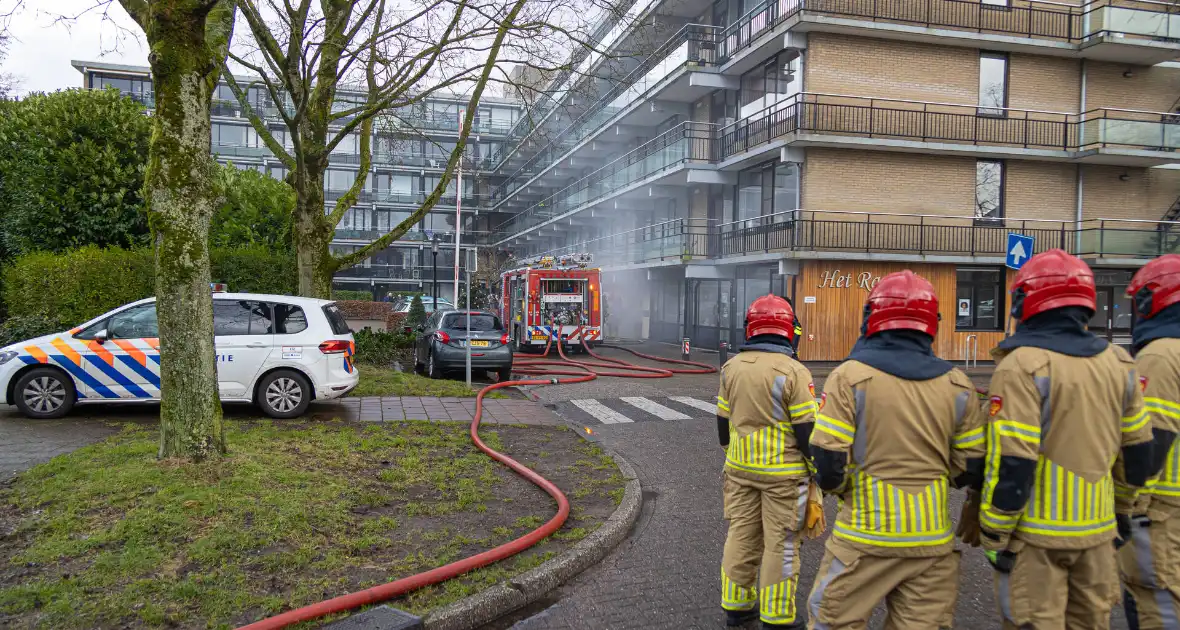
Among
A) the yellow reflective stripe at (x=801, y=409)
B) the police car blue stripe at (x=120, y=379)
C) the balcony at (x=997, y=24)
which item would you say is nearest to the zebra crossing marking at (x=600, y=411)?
the police car blue stripe at (x=120, y=379)

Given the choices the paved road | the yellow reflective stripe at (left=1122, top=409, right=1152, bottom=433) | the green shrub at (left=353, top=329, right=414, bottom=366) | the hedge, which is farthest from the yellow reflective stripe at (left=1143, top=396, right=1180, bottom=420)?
the green shrub at (left=353, top=329, right=414, bottom=366)

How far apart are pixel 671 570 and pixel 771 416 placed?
167cm

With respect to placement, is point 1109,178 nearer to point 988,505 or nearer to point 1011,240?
point 1011,240

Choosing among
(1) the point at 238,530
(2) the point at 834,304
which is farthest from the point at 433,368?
(2) the point at 834,304

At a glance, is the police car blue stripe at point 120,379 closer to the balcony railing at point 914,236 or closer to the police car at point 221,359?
the police car at point 221,359

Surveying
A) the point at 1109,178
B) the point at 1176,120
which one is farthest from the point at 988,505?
the point at 1176,120

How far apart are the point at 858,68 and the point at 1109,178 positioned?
929 centimetres

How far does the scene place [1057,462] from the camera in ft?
9.38

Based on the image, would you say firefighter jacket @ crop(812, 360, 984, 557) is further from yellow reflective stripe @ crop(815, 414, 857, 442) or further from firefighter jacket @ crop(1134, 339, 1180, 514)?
firefighter jacket @ crop(1134, 339, 1180, 514)

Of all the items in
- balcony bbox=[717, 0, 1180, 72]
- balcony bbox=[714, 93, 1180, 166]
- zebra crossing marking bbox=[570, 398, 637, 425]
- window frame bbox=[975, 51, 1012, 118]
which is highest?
balcony bbox=[717, 0, 1180, 72]

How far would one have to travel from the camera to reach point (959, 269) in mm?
22062

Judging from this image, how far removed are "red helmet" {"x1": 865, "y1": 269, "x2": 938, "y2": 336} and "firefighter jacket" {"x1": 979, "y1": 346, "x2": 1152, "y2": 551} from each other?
0.32 meters

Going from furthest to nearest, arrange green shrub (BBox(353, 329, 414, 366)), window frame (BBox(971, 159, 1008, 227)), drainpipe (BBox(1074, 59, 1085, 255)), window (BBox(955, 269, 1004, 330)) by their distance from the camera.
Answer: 1. drainpipe (BBox(1074, 59, 1085, 255))
2. window (BBox(955, 269, 1004, 330))
3. window frame (BBox(971, 159, 1008, 227))
4. green shrub (BBox(353, 329, 414, 366))

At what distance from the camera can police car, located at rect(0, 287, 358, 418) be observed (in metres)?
9.05
